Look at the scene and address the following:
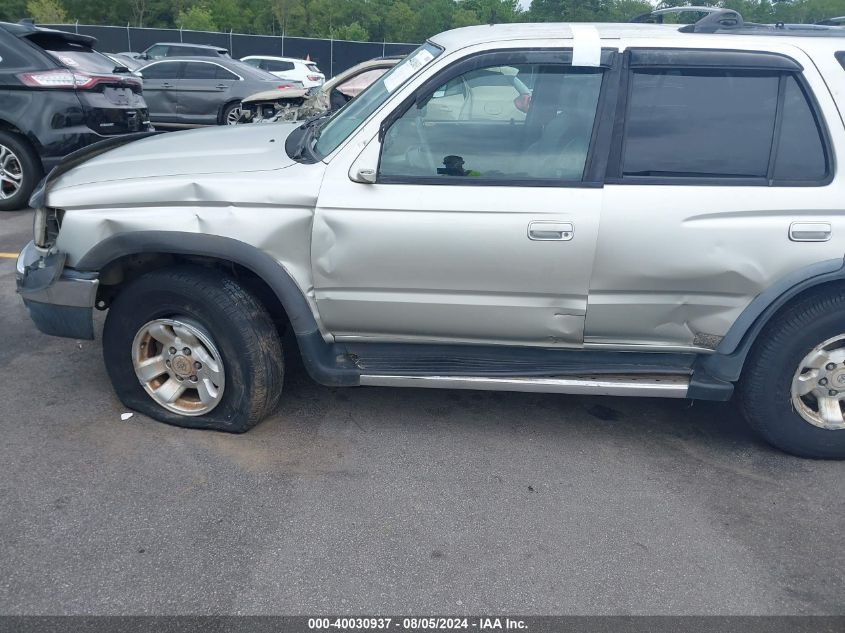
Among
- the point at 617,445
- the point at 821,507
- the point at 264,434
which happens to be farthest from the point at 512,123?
the point at 821,507

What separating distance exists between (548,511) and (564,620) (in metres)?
0.64

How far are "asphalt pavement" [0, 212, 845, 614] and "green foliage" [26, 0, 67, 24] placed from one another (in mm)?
46552

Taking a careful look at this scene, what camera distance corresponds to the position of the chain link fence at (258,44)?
3372 centimetres

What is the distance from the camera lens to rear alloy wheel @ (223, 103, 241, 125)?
48.2 ft

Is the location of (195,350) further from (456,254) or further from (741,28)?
(741,28)

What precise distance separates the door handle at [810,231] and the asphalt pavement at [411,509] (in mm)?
1145

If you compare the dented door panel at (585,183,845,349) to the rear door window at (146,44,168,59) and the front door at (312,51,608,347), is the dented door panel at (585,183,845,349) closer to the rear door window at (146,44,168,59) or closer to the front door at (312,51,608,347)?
the front door at (312,51,608,347)

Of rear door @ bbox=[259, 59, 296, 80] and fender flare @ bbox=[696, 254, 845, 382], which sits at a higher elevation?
rear door @ bbox=[259, 59, 296, 80]

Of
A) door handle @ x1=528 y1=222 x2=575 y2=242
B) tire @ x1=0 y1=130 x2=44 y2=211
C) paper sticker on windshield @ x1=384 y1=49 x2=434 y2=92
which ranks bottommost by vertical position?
tire @ x1=0 y1=130 x2=44 y2=211

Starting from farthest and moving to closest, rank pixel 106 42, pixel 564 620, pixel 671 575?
pixel 106 42, pixel 671 575, pixel 564 620

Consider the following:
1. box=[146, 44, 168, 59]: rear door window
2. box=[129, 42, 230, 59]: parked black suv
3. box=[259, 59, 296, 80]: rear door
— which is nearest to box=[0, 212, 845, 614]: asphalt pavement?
box=[129, 42, 230, 59]: parked black suv

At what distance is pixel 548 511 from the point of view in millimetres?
3285

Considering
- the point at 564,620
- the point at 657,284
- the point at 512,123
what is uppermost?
the point at 512,123

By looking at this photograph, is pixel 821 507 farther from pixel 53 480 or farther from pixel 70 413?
pixel 70 413
